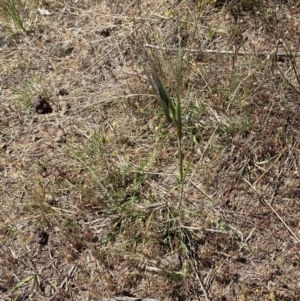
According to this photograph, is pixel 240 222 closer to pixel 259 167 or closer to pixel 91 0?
pixel 259 167

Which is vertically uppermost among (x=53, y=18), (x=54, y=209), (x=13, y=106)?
(x=53, y=18)

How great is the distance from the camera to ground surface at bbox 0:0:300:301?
2350 millimetres

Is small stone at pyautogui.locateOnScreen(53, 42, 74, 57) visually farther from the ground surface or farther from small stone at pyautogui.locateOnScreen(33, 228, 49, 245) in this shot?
small stone at pyautogui.locateOnScreen(33, 228, 49, 245)

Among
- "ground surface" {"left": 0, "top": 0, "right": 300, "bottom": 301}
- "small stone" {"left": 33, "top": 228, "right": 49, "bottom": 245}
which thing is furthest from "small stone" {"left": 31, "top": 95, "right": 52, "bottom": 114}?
"small stone" {"left": 33, "top": 228, "right": 49, "bottom": 245}

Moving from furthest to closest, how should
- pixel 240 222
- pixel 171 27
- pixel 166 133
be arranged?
pixel 171 27
pixel 166 133
pixel 240 222

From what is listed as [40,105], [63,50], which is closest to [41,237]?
[40,105]

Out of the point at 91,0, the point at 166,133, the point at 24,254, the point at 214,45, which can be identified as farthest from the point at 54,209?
the point at 91,0

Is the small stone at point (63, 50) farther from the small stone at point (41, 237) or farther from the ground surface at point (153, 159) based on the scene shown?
the small stone at point (41, 237)

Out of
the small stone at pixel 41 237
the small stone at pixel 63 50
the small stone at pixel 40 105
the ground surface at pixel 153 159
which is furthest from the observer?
the small stone at pixel 63 50

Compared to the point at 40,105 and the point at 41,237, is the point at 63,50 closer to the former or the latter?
the point at 40,105

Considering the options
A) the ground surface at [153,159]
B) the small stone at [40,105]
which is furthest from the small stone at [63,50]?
the small stone at [40,105]

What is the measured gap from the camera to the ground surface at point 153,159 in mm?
2350

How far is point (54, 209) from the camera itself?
8.52ft

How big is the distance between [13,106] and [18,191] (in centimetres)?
65
